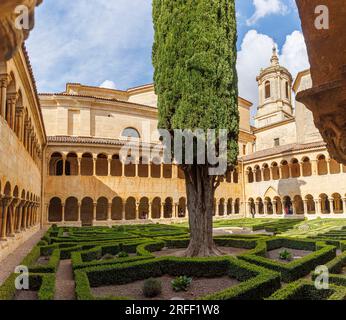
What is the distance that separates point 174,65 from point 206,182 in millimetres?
4199

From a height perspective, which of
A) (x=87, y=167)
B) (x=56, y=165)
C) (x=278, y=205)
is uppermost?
(x=56, y=165)

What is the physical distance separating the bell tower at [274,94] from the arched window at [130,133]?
66.4 feet

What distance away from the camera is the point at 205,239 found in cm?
1094

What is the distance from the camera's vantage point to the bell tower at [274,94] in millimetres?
44875

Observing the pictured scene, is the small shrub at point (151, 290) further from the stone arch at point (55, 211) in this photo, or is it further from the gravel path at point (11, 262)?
the stone arch at point (55, 211)

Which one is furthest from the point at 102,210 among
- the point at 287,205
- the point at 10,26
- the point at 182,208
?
the point at 10,26

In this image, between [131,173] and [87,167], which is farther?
[131,173]

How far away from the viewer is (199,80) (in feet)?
34.9

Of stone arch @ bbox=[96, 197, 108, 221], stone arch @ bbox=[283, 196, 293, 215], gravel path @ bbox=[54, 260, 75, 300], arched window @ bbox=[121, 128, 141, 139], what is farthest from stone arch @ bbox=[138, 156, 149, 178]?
gravel path @ bbox=[54, 260, 75, 300]

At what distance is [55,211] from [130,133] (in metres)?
10.3

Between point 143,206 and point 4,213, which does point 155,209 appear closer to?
point 143,206

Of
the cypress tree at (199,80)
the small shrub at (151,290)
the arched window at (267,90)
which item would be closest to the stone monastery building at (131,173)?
the arched window at (267,90)

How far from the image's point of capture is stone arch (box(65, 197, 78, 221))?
27753 millimetres
